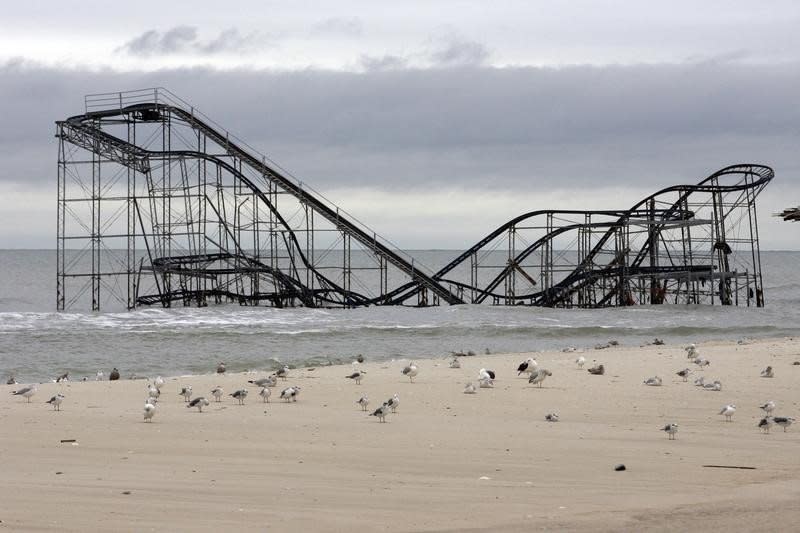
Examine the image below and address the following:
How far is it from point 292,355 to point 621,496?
73.7 feet

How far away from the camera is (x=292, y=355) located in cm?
3194

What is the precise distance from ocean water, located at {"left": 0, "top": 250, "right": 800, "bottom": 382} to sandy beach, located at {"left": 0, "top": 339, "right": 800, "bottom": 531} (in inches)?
418

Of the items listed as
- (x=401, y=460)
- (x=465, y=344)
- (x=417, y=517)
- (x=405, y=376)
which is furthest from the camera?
(x=465, y=344)

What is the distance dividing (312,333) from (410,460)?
92.0 feet

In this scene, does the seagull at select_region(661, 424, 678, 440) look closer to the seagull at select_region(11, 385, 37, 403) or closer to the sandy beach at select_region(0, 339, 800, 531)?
the sandy beach at select_region(0, 339, 800, 531)

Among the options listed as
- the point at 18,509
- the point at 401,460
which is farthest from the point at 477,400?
the point at 18,509

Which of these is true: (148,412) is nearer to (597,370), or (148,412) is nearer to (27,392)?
(27,392)

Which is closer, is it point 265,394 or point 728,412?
point 728,412

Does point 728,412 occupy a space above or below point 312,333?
below

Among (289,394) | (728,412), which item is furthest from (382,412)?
(728,412)

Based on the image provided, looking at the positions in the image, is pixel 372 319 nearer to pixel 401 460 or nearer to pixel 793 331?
pixel 793 331

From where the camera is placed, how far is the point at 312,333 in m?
39.7

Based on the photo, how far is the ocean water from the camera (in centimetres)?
3019

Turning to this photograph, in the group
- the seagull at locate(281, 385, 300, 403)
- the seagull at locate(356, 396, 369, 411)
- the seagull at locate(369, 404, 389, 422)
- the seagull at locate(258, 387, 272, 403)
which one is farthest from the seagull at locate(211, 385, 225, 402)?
the seagull at locate(369, 404, 389, 422)
